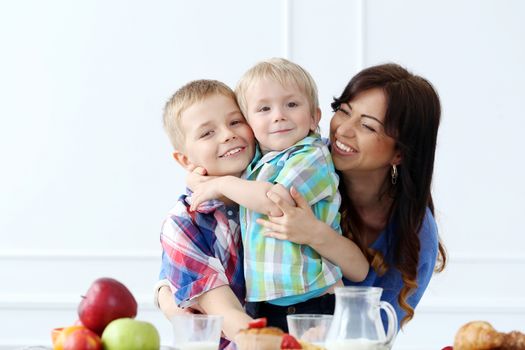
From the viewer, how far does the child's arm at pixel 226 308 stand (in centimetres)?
212

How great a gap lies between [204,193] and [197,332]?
68 cm

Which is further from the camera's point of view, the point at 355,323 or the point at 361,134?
the point at 361,134

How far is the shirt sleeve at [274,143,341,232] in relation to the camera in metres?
2.23

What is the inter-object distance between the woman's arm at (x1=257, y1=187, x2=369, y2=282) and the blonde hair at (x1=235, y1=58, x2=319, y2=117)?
30 centimetres

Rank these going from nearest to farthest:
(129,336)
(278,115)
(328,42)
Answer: (129,336) < (278,115) < (328,42)

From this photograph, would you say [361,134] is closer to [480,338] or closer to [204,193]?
[204,193]

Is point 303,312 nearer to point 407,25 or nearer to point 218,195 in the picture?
point 218,195

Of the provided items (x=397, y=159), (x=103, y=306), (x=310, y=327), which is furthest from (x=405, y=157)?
(x=103, y=306)

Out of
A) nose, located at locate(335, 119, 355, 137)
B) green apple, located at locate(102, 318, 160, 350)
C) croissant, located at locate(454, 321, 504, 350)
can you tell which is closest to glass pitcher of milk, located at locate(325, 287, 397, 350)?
croissant, located at locate(454, 321, 504, 350)

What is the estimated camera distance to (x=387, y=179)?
2.65 m

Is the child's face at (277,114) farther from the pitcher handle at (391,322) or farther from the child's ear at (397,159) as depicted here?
the pitcher handle at (391,322)

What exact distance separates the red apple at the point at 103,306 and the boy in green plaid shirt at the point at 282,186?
2.05 feet

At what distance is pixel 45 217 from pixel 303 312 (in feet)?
10.00

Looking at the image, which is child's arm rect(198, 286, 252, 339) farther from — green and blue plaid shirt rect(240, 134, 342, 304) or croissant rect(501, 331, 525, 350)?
croissant rect(501, 331, 525, 350)
